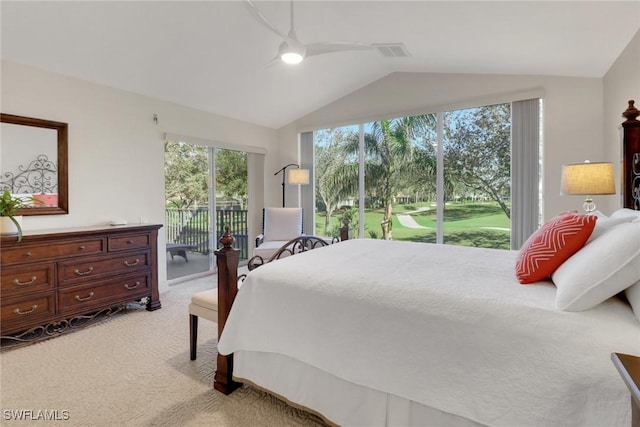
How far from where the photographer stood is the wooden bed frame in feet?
6.42

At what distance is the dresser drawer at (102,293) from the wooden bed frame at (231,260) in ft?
5.94

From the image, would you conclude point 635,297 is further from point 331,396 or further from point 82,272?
point 82,272

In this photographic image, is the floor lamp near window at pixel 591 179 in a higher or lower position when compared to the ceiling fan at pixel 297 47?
lower

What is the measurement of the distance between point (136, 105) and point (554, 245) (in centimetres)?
425

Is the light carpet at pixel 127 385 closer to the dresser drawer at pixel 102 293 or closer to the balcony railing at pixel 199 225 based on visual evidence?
the dresser drawer at pixel 102 293

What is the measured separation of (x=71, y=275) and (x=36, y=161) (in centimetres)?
116

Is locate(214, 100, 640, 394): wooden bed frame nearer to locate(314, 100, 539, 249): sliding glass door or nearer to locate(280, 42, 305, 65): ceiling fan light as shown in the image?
locate(280, 42, 305, 65): ceiling fan light

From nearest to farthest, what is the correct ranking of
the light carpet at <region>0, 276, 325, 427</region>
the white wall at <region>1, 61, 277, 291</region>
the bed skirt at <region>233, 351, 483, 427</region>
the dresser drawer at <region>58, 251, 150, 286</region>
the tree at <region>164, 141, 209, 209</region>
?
the bed skirt at <region>233, 351, 483, 427</region> < the light carpet at <region>0, 276, 325, 427</region> < the dresser drawer at <region>58, 251, 150, 286</region> < the white wall at <region>1, 61, 277, 291</region> < the tree at <region>164, 141, 209, 209</region>

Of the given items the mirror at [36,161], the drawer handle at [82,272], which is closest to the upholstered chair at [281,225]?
the drawer handle at [82,272]

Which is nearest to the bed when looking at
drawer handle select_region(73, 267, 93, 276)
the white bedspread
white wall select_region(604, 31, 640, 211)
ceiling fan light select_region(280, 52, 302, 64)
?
the white bedspread

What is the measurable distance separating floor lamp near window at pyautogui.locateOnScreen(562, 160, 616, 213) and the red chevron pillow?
4.03 feet

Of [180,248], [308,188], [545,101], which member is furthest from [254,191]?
[545,101]

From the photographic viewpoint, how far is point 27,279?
2631mm

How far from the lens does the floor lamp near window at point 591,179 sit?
243 cm
